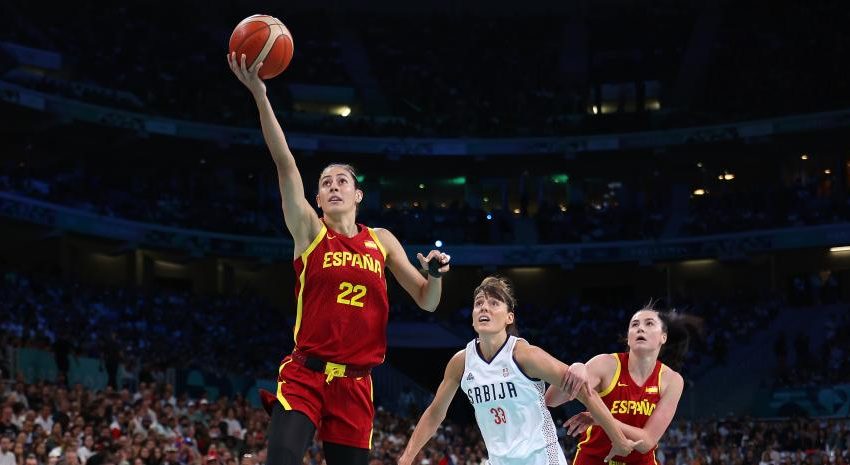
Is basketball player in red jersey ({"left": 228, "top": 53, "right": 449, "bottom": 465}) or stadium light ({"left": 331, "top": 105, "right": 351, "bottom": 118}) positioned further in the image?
stadium light ({"left": 331, "top": 105, "right": 351, "bottom": 118})

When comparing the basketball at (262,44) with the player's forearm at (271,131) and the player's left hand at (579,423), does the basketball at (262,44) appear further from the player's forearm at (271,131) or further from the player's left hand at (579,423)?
the player's left hand at (579,423)

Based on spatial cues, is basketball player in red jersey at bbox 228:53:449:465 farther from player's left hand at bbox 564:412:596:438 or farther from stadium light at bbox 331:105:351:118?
stadium light at bbox 331:105:351:118

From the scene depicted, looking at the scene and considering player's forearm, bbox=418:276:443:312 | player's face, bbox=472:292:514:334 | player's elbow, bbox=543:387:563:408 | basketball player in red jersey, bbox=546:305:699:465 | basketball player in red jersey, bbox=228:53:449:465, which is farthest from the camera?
basketball player in red jersey, bbox=546:305:699:465

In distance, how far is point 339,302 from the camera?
7836mm

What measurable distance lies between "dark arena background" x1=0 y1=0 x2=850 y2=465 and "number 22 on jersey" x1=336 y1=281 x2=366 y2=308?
71.7 feet

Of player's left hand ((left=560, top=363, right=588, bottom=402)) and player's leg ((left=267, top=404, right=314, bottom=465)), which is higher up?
player's left hand ((left=560, top=363, right=588, bottom=402))

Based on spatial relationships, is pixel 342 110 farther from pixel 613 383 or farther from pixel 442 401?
pixel 442 401

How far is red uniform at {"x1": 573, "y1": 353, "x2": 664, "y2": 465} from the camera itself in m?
9.50

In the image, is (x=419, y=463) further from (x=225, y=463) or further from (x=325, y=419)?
(x=325, y=419)

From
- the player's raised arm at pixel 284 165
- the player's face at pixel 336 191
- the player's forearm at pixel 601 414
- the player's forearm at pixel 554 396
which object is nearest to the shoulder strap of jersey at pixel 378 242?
the player's face at pixel 336 191

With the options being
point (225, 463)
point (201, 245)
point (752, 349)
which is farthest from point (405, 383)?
point (225, 463)

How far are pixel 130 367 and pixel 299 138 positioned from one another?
17391 mm

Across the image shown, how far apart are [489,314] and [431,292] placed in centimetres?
62

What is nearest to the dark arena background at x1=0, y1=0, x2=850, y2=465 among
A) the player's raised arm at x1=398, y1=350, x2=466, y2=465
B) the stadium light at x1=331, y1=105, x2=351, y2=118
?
the stadium light at x1=331, y1=105, x2=351, y2=118
